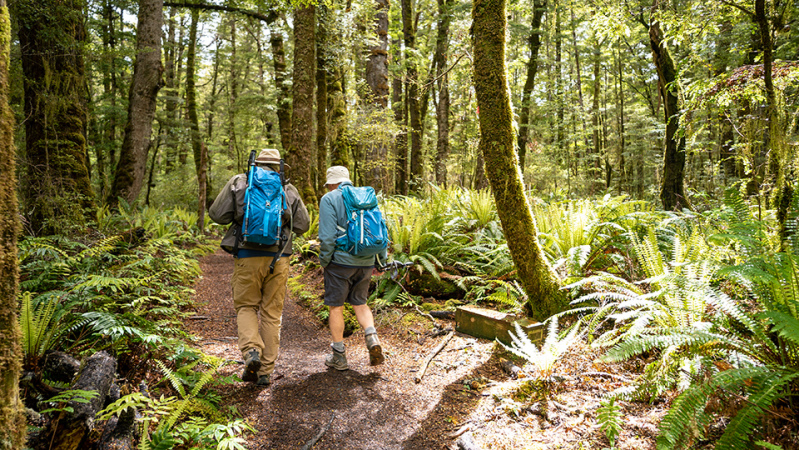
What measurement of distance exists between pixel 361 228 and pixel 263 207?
101 cm

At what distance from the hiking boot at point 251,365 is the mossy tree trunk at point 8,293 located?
1833 mm

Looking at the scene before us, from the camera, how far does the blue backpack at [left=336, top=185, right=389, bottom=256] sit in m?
3.95

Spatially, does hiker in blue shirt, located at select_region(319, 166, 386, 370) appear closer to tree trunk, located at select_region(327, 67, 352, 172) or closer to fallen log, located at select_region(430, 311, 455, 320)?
fallen log, located at select_region(430, 311, 455, 320)

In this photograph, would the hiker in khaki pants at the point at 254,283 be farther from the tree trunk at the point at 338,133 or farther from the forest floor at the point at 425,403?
the tree trunk at the point at 338,133

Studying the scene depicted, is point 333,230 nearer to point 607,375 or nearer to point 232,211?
point 232,211

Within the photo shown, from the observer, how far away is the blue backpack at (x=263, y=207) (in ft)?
11.6

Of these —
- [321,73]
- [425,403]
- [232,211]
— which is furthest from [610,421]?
[321,73]

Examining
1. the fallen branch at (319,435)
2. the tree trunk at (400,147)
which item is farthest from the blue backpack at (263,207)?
the tree trunk at (400,147)

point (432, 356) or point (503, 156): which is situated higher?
point (503, 156)

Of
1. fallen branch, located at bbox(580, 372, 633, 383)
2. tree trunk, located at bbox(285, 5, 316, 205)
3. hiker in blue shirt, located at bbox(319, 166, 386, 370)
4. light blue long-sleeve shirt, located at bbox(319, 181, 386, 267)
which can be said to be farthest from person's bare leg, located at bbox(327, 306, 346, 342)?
tree trunk, located at bbox(285, 5, 316, 205)

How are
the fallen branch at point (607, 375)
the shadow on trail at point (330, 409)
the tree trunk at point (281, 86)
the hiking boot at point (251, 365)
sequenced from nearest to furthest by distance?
the shadow on trail at point (330, 409)
the fallen branch at point (607, 375)
the hiking boot at point (251, 365)
the tree trunk at point (281, 86)

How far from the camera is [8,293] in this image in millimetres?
1625

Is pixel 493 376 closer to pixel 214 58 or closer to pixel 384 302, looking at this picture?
pixel 384 302

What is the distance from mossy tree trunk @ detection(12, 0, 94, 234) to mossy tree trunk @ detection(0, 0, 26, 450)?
455cm
